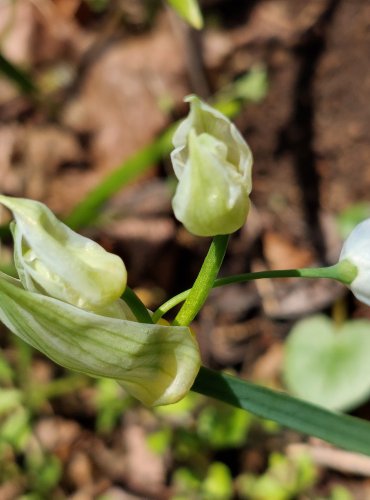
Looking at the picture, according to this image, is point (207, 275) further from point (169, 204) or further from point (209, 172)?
point (169, 204)

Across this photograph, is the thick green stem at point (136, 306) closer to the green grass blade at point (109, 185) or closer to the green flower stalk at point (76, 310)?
the green flower stalk at point (76, 310)

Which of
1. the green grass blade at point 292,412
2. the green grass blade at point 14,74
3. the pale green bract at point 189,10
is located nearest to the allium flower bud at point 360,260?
the green grass blade at point 292,412

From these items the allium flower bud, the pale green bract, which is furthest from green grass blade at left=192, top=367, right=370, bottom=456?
the pale green bract

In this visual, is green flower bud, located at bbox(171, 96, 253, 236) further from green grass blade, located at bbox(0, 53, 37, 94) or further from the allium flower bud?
green grass blade, located at bbox(0, 53, 37, 94)

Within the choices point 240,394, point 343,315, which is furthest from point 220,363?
point 240,394

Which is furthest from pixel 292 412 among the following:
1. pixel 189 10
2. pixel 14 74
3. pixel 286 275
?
pixel 14 74

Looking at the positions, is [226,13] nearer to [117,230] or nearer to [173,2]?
[117,230]
